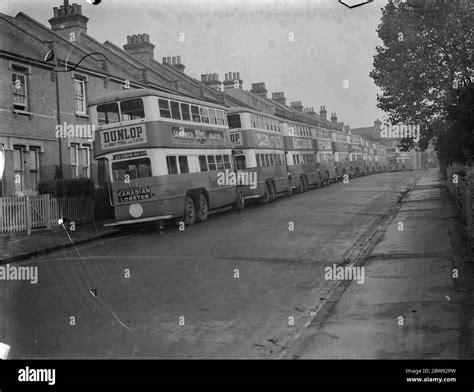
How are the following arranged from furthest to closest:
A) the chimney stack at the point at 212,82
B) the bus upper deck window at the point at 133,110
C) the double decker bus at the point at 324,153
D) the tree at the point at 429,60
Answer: the chimney stack at the point at 212,82, the double decker bus at the point at 324,153, the bus upper deck window at the point at 133,110, the tree at the point at 429,60

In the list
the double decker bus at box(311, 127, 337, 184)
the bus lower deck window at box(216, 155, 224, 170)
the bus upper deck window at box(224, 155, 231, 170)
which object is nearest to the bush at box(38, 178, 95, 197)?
the bus lower deck window at box(216, 155, 224, 170)

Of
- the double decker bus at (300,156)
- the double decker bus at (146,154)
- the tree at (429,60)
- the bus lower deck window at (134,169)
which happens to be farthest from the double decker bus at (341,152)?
the bus lower deck window at (134,169)

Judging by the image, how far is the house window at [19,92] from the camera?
17.8 meters

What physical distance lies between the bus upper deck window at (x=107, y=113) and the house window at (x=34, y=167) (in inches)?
218

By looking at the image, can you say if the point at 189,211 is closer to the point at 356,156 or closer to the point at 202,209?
the point at 202,209

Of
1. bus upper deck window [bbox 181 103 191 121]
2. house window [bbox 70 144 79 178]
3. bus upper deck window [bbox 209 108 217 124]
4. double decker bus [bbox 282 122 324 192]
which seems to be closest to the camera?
bus upper deck window [bbox 181 103 191 121]

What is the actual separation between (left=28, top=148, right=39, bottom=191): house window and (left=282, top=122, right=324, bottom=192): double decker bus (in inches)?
562

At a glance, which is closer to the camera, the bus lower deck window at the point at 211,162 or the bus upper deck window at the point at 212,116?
the bus lower deck window at the point at 211,162

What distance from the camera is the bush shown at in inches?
661

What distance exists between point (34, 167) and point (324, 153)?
81.4ft

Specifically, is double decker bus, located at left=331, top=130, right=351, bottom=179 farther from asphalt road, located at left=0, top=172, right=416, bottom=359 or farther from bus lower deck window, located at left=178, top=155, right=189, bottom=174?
asphalt road, located at left=0, top=172, right=416, bottom=359

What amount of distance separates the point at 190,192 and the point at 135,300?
9119 mm

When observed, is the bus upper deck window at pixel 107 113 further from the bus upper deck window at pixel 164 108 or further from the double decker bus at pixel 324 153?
the double decker bus at pixel 324 153

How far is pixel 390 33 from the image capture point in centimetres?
1728
